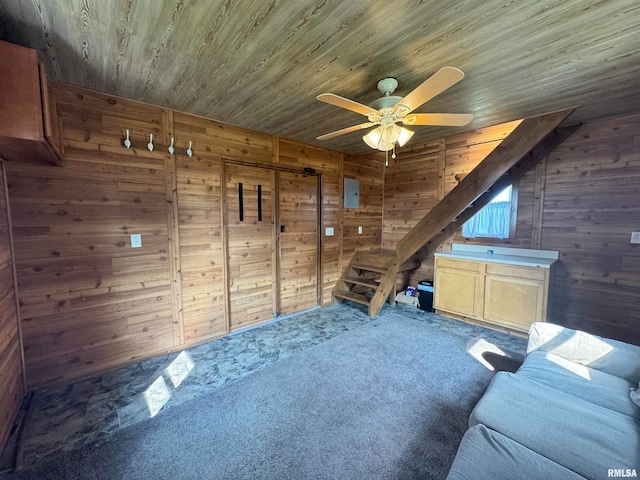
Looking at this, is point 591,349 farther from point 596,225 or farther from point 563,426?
point 596,225

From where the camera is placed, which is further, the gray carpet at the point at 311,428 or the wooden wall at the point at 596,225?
the wooden wall at the point at 596,225

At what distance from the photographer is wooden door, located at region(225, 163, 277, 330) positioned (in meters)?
3.21

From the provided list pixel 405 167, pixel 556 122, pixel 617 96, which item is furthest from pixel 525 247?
pixel 405 167

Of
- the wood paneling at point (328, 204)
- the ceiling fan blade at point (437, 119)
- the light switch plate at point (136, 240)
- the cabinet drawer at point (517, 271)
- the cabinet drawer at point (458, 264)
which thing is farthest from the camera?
the wood paneling at point (328, 204)

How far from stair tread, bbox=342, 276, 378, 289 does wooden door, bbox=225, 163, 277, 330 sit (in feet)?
4.26

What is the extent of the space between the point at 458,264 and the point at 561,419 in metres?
2.45

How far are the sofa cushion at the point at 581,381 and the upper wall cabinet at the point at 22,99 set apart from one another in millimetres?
3337

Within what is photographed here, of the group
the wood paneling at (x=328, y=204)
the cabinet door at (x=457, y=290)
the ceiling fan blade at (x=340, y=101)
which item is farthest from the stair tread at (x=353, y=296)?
the ceiling fan blade at (x=340, y=101)

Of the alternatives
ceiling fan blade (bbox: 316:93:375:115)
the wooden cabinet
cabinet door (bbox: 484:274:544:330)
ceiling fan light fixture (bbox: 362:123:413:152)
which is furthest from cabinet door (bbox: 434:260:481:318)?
ceiling fan blade (bbox: 316:93:375:115)

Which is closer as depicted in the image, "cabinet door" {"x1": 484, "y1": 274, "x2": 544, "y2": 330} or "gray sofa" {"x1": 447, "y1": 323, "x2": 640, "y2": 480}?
"gray sofa" {"x1": 447, "y1": 323, "x2": 640, "y2": 480}

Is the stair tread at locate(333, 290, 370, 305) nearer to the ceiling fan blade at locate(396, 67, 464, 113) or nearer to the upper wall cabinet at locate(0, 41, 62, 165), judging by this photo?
the ceiling fan blade at locate(396, 67, 464, 113)

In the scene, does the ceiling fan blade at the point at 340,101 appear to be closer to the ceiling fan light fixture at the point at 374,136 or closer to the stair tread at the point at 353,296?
the ceiling fan light fixture at the point at 374,136

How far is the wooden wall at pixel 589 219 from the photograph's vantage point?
9.21 ft

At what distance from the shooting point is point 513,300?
10.3ft
